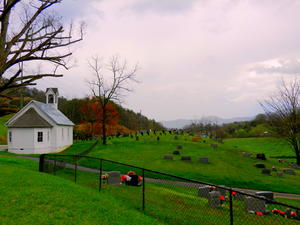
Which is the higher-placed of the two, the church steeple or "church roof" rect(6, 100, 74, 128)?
the church steeple

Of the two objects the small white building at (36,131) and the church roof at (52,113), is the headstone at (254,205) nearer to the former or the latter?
the small white building at (36,131)

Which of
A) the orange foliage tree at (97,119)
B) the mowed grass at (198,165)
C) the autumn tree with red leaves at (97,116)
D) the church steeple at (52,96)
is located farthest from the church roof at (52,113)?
the orange foliage tree at (97,119)

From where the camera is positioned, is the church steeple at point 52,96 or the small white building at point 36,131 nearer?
the small white building at point 36,131

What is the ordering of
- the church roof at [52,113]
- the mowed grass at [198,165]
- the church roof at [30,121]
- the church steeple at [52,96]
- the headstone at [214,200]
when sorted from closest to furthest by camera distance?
1. the headstone at [214,200]
2. the mowed grass at [198,165]
3. the church roof at [30,121]
4. the church roof at [52,113]
5. the church steeple at [52,96]

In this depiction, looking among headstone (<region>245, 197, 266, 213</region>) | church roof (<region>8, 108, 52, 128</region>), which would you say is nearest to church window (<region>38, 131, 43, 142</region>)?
church roof (<region>8, 108, 52, 128</region>)

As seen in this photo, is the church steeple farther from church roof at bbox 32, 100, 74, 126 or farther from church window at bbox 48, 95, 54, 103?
church roof at bbox 32, 100, 74, 126

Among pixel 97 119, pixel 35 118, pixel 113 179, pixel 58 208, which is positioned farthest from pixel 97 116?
pixel 58 208

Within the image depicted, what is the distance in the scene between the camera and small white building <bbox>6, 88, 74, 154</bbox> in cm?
3331

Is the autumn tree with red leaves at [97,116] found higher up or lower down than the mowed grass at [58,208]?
higher up

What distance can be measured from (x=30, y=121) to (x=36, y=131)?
173cm

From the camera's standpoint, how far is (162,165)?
23391mm

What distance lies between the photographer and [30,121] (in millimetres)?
34031

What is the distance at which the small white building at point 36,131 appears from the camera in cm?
3331

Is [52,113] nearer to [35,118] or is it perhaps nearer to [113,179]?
[35,118]
